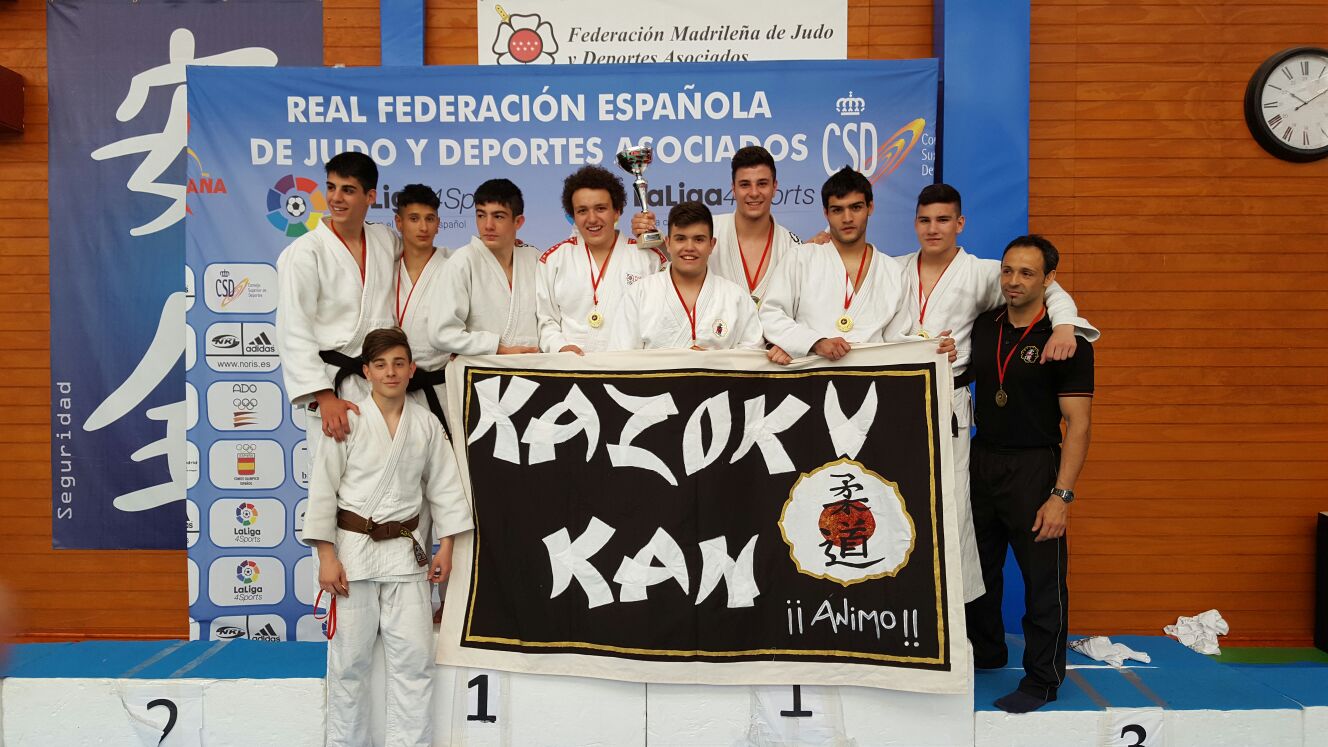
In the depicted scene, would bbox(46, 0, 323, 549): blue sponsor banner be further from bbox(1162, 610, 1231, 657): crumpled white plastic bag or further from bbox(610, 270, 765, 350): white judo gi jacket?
bbox(1162, 610, 1231, 657): crumpled white plastic bag

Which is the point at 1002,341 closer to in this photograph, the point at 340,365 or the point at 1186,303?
the point at 1186,303

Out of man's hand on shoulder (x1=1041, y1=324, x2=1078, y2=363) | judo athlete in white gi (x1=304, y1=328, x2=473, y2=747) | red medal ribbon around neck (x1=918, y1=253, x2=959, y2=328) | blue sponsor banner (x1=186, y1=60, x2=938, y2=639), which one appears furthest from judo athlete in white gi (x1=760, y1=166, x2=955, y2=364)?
judo athlete in white gi (x1=304, y1=328, x2=473, y2=747)

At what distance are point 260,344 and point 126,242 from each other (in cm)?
109

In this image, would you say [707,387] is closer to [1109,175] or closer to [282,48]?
[1109,175]

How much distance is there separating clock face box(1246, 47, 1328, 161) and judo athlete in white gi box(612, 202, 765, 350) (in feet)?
11.0

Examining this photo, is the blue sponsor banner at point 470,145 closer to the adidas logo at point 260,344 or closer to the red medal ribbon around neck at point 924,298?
the adidas logo at point 260,344

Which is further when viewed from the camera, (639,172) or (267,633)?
(267,633)

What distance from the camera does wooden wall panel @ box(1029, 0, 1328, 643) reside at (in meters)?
4.43

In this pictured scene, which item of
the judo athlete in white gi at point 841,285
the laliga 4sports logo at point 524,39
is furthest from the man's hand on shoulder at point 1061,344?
the laliga 4sports logo at point 524,39

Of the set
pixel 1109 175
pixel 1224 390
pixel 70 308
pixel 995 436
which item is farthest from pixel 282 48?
pixel 1224 390

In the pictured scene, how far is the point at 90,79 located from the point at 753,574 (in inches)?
176

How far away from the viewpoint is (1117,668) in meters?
3.29

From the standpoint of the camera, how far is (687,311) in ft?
9.75

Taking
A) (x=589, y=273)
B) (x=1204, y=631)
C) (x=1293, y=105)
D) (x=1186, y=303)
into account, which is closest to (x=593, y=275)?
(x=589, y=273)
